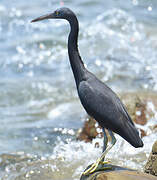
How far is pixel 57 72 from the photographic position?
1116 cm

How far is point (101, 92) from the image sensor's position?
4465mm

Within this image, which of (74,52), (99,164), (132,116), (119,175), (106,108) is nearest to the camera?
(119,175)

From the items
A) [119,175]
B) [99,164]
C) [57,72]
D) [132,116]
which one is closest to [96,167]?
[99,164]

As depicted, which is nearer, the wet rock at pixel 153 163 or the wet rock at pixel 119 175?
the wet rock at pixel 119 175

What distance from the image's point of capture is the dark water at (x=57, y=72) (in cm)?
638

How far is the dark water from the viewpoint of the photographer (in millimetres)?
6379

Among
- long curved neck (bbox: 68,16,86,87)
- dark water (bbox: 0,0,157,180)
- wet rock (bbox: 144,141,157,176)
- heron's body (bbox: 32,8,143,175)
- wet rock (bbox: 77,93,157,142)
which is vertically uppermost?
long curved neck (bbox: 68,16,86,87)

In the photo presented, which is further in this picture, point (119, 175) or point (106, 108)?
point (106, 108)

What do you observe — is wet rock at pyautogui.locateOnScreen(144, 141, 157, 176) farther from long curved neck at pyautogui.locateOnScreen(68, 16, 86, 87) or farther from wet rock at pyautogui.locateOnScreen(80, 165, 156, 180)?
long curved neck at pyautogui.locateOnScreen(68, 16, 86, 87)

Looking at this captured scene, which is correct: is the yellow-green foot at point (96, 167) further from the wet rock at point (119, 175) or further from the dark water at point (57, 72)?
the dark water at point (57, 72)

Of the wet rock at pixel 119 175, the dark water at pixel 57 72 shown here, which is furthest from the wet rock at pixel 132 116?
the wet rock at pixel 119 175

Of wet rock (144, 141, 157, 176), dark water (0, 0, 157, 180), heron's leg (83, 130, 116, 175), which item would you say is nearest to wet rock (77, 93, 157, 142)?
dark water (0, 0, 157, 180)

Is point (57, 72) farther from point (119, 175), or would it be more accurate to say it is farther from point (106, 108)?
point (119, 175)

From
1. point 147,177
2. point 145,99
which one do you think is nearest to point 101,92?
point 147,177
